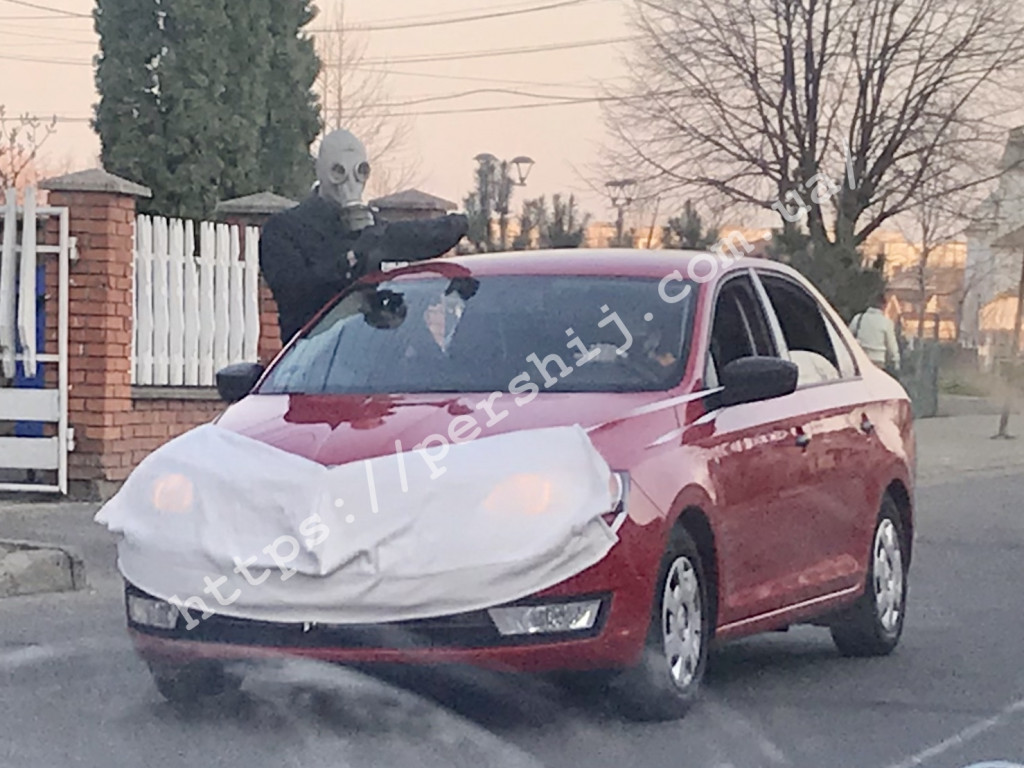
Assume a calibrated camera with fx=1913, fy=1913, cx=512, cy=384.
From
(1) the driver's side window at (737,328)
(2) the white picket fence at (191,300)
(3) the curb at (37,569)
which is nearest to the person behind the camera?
(1) the driver's side window at (737,328)

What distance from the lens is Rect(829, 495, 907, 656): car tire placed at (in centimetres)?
764

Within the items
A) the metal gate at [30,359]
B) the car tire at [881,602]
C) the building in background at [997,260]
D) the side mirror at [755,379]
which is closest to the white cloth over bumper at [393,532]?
the side mirror at [755,379]

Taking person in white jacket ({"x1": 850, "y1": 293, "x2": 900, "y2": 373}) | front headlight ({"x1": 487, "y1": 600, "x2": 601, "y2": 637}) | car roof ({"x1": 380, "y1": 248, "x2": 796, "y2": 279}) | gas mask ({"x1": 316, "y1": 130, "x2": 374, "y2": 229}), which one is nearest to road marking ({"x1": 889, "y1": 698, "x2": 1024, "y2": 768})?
front headlight ({"x1": 487, "y1": 600, "x2": 601, "y2": 637})

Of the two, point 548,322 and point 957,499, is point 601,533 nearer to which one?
point 548,322

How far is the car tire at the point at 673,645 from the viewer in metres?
5.81

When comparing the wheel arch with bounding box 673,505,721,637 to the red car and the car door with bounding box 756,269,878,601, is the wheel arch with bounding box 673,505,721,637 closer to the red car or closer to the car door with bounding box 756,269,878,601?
the red car

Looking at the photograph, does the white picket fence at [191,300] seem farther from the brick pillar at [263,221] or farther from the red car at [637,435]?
the red car at [637,435]

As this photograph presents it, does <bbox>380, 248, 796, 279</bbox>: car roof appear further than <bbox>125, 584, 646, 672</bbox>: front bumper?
Yes

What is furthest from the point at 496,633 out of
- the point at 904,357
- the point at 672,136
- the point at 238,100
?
the point at 672,136

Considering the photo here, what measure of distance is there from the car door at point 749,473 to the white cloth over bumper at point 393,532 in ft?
2.59

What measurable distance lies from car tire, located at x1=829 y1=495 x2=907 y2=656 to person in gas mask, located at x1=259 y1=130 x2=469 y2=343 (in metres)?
2.23

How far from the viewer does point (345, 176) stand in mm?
8539

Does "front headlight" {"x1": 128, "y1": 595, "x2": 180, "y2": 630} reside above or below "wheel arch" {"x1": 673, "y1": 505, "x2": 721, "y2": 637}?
below

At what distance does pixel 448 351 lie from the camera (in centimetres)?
664
